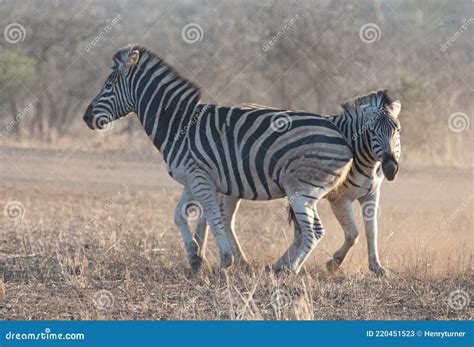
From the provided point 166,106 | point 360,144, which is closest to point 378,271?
point 360,144

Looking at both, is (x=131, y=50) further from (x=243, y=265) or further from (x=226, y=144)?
(x=243, y=265)

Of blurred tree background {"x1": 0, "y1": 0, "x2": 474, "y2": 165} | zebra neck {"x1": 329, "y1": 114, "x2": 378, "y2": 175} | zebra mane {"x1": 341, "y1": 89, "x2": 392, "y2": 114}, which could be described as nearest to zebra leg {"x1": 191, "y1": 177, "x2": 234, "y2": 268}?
zebra neck {"x1": 329, "y1": 114, "x2": 378, "y2": 175}

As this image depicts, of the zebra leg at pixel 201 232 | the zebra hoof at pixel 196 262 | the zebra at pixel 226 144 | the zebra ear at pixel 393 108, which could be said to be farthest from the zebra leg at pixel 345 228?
the zebra leg at pixel 201 232

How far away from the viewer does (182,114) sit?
9.84 m

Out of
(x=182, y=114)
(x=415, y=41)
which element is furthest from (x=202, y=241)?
(x=415, y=41)

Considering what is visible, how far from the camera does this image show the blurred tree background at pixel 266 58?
68.5ft

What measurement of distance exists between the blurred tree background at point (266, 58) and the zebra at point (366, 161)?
29.3 ft

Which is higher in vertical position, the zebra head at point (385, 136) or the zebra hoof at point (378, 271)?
the zebra head at point (385, 136)

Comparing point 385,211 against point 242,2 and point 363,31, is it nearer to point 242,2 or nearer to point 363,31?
point 363,31

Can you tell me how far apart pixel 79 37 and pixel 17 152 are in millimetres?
5205

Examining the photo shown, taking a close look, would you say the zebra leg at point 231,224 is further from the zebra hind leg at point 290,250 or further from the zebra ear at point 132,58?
the zebra ear at point 132,58

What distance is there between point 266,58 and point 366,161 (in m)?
13.7

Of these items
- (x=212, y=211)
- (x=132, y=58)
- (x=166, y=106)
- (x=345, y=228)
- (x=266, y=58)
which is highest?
(x=266, y=58)

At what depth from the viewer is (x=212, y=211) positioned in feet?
30.5
